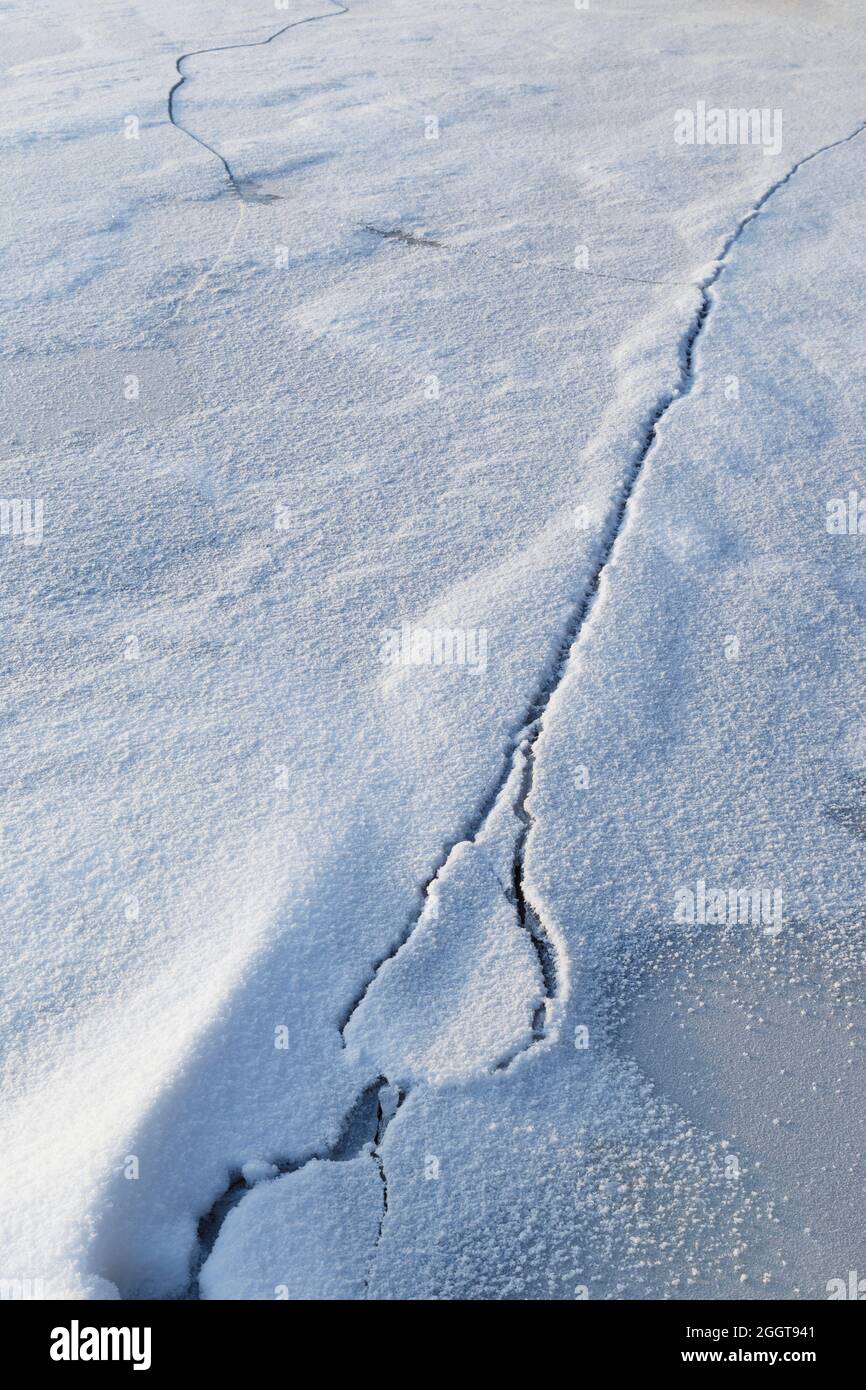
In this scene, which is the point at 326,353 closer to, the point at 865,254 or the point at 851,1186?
the point at 865,254

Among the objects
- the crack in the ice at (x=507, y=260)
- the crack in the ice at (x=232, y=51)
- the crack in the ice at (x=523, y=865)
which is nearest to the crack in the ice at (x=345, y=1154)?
the crack in the ice at (x=523, y=865)

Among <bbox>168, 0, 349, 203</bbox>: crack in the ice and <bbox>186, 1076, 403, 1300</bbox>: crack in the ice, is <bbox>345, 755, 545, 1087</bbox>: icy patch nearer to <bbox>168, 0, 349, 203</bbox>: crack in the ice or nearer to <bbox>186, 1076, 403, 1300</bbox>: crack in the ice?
<bbox>186, 1076, 403, 1300</bbox>: crack in the ice

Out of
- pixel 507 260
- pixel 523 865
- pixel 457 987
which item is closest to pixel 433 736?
pixel 523 865

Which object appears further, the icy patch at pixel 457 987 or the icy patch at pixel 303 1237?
the icy patch at pixel 457 987

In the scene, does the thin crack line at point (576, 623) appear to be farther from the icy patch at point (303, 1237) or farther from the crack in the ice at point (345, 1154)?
the icy patch at point (303, 1237)

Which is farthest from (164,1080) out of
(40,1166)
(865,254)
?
(865,254)

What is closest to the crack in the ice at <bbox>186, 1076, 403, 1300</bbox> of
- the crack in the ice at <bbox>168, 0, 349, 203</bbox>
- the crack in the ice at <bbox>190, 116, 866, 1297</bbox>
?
the crack in the ice at <bbox>190, 116, 866, 1297</bbox>
